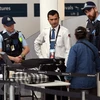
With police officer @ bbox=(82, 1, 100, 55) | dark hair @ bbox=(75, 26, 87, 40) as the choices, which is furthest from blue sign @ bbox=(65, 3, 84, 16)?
dark hair @ bbox=(75, 26, 87, 40)

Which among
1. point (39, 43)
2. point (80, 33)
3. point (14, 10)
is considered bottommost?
point (39, 43)

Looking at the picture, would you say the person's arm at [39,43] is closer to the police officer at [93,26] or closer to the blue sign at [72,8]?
the police officer at [93,26]

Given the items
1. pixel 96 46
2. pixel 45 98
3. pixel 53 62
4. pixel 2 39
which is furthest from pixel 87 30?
pixel 2 39

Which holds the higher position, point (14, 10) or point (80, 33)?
point (14, 10)

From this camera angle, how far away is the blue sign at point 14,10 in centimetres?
1183

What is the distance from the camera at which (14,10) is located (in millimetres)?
11898

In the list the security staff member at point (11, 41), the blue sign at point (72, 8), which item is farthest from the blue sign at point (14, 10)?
the security staff member at point (11, 41)

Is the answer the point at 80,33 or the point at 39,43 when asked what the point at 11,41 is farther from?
the point at 80,33

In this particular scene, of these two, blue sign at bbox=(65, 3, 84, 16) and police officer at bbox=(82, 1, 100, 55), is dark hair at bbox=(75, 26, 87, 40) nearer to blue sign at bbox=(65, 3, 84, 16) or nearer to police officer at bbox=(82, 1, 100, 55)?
police officer at bbox=(82, 1, 100, 55)

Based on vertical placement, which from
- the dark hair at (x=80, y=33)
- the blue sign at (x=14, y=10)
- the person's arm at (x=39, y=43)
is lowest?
the person's arm at (x=39, y=43)

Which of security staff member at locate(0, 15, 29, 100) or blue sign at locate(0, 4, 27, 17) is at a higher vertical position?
blue sign at locate(0, 4, 27, 17)

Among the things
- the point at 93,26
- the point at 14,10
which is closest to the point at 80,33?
the point at 93,26

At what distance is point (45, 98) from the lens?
614 centimetres

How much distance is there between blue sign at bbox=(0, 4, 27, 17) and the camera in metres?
11.8
